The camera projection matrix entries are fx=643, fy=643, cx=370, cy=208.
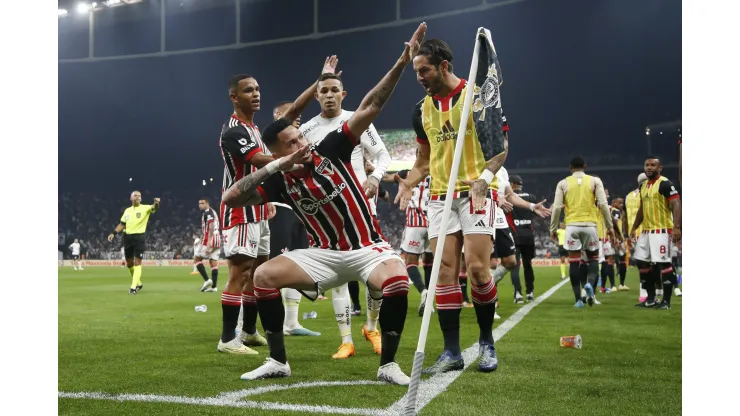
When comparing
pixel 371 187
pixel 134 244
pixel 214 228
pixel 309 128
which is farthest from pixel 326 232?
pixel 134 244

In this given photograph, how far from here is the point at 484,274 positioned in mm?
3020

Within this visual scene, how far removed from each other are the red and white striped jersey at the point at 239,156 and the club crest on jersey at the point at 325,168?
0.65 m

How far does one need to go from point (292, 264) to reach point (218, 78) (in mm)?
4335

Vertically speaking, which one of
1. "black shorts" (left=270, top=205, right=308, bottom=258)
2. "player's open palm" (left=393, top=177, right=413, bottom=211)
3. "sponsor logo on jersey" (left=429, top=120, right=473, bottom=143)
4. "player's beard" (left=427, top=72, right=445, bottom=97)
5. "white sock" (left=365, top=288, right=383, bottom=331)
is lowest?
"white sock" (left=365, top=288, right=383, bottom=331)

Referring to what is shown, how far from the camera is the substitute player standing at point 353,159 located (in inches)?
135

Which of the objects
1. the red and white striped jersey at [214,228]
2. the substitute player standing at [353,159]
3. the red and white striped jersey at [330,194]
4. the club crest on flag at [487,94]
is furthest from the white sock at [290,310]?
the red and white striped jersey at [214,228]

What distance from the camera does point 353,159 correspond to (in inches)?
165

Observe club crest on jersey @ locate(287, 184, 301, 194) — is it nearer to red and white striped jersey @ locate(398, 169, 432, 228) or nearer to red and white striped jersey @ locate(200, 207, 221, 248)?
red and white striped jersey @ locate(398, 169, 432, 228)

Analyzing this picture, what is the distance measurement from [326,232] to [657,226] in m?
4.47

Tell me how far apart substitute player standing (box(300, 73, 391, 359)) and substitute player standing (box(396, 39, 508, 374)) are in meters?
0.44

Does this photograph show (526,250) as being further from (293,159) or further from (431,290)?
(431,290)

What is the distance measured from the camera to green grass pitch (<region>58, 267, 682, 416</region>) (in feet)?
7.51

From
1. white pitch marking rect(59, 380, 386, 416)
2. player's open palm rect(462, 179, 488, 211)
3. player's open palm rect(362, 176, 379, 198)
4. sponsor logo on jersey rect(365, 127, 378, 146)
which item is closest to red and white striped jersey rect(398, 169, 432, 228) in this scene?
sponsor logo on jersey rect(365, 127, 378, 146)
